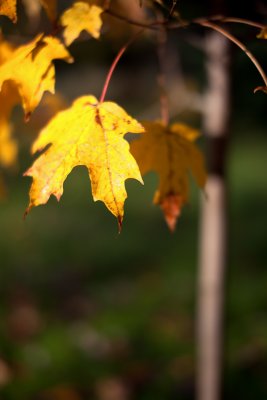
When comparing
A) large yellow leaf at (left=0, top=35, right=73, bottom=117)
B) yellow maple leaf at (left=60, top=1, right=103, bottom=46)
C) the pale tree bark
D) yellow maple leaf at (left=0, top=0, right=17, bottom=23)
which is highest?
yellow maple leaf at (left=0, top=0, right=17, bottom=23)

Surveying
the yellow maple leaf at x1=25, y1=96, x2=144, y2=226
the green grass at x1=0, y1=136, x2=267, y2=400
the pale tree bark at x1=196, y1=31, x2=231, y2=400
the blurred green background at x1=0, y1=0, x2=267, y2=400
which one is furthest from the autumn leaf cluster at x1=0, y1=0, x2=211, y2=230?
the green grass at x1=0, y1=136, x2=267, y2=400

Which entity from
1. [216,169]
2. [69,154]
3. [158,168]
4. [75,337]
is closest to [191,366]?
[75,337]

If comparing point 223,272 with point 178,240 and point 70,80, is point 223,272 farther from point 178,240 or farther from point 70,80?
point 70,80

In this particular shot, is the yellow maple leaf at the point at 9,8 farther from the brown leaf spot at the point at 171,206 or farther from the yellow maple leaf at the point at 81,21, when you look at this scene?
the brown leaf spot at the point at 171,206

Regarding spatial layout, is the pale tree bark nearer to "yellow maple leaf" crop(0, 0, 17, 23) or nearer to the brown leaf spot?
the brown leaf spot

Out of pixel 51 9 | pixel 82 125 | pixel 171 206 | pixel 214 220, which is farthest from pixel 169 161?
pixel 214 220

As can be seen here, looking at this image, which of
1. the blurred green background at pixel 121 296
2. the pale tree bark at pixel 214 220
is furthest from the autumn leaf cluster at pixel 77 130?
the blurred green background at pixel 121 296

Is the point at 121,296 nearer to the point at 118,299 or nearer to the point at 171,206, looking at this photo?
the point at 118,299
